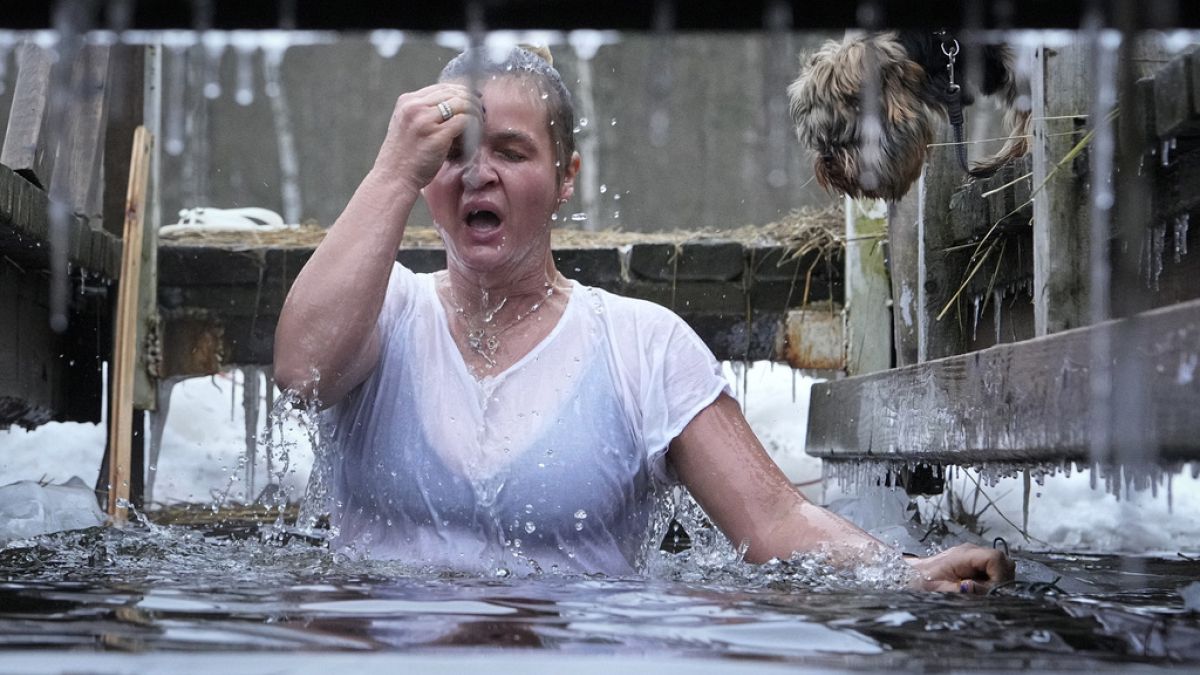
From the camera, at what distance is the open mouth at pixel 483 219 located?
3.49m

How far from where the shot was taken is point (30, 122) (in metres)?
4.80

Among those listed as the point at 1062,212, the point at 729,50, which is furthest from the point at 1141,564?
the point at 729,50

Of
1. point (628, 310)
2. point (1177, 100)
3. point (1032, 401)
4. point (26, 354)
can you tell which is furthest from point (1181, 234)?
point (26, 354)

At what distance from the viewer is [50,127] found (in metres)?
5.08

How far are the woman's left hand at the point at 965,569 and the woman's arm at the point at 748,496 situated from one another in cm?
18

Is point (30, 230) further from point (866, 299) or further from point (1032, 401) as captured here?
point (866, 299)

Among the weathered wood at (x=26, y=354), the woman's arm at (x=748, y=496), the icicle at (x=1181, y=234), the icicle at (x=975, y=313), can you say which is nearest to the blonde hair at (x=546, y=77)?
the woman's arm at (x=748, y=496)

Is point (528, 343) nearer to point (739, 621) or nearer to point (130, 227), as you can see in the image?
point (739, 621)

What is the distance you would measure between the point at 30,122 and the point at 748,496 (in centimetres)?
299

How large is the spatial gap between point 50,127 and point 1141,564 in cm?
429

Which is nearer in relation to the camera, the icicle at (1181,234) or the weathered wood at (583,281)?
the icicle at (1181,234)

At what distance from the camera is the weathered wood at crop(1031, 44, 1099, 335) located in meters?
3.68

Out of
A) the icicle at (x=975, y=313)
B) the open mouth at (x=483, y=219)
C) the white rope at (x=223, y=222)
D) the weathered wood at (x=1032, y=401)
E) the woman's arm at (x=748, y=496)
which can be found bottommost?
the woman's arm at (x=748, y=496)

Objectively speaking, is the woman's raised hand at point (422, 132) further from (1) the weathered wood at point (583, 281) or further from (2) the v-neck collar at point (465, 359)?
(1) the weathered wood at point (583, 281)
